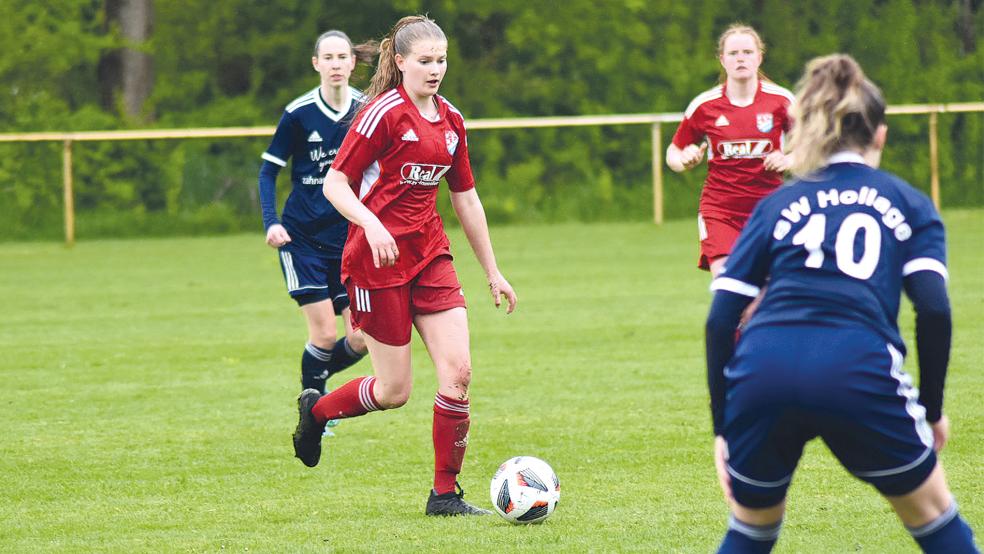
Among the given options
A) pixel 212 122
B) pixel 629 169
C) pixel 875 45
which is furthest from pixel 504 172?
pixel 875 45

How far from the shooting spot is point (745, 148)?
308 inches

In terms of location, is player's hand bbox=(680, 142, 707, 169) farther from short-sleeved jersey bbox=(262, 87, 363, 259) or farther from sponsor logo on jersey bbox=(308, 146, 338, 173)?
sponsor logo on jersey bbox=(308, 146, 338, 173)

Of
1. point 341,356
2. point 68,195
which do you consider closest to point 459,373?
point 341,356

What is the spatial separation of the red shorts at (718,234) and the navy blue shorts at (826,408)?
4.51 meters

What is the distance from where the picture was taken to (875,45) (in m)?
27.3

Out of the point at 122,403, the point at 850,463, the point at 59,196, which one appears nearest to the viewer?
the point at 850,463

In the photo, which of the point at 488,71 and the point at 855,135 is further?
the point at 488,71

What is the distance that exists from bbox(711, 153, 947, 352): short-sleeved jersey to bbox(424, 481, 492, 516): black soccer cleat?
8.04 feet

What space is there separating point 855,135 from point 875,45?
25311 millimetres

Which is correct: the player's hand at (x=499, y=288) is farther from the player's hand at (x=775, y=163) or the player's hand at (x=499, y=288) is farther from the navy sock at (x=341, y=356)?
the player's hand at (x=775, y=163)

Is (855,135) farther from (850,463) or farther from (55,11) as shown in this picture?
(55,11)

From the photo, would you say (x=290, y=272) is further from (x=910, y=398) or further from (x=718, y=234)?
(x=910, y=398)

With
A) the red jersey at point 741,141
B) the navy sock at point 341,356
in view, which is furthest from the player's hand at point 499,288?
the red jersey at point 741,141

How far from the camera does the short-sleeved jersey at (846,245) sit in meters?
3.10
